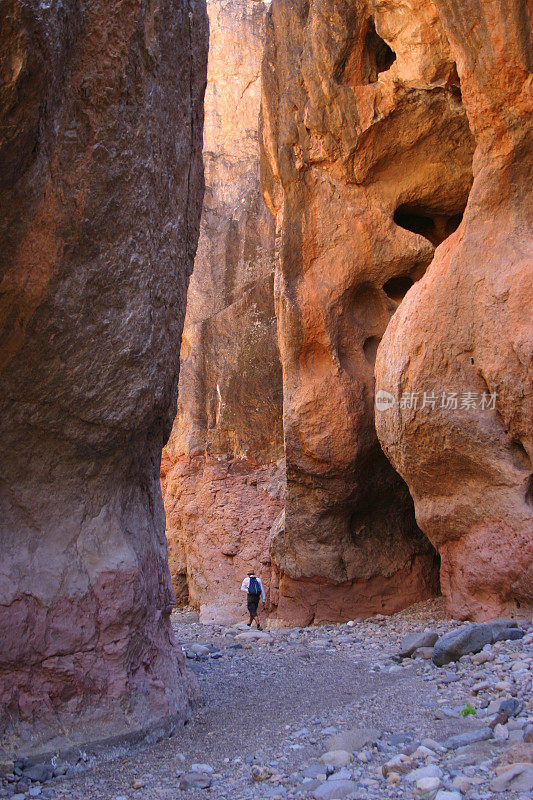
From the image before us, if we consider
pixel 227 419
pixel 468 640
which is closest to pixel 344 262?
pixel 227 419

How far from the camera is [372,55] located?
1009 centimetres

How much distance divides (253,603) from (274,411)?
4662 mm

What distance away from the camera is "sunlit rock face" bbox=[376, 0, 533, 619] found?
709 centimetres

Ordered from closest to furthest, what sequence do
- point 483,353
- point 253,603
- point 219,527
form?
point 483,353, point 253,603, point 219,527

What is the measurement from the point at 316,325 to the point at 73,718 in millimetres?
7263

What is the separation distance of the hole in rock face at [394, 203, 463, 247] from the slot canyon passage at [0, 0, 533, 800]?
0.09 m

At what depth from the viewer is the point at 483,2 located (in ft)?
23.5

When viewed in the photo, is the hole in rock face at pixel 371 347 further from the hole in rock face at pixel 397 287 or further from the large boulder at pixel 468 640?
the large boulder at pixel 468 640

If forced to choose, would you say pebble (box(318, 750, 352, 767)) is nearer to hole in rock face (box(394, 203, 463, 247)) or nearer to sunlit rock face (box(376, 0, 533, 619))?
sunlit rock face (box(376, 0, 533, 619))

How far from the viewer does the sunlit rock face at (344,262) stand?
992 centimetres

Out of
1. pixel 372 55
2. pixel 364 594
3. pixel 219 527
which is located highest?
pixel 372 55

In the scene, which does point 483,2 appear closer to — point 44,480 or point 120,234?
point 120,234

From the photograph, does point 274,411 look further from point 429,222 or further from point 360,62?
point 360,62

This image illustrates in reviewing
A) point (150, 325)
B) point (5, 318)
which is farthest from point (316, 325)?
point (5, 318)
